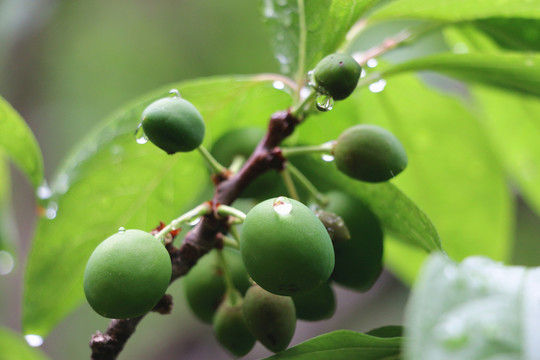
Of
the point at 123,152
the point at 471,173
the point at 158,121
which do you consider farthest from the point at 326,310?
the point at 471,173

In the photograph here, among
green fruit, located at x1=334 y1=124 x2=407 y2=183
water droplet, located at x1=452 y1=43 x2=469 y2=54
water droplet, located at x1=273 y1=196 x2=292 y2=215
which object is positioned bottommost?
water droplet, located at x1=273 y1=196 x2=292 y2=215

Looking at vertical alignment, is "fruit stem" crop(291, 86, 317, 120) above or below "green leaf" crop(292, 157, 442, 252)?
above

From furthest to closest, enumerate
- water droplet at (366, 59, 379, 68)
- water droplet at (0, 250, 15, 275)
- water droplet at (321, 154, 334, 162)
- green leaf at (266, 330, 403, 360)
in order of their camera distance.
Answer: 1. water droplet at (0, 250, 15, 275)
2. water droplet at (366, 59, 379, 68)
3. water droplet at (321, 154, 334, 162)
4. green leaf at (266, 330, 403, 360)

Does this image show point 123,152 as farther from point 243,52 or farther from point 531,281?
point 243,52

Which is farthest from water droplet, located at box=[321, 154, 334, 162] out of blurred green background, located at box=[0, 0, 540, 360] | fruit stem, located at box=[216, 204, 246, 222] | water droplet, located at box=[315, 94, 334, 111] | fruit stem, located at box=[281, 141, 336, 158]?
blurred green background, located at box=[0, 0, 540, 360]

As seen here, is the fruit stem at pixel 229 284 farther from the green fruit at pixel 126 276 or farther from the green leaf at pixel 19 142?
the green leaf at pixel 19 142

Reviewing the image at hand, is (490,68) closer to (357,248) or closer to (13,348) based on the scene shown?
(357,248)

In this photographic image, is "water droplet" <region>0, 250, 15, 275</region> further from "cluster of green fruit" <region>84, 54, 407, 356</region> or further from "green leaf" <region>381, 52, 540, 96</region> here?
"green leaf" <region>381, 52, 540, 96</region>
